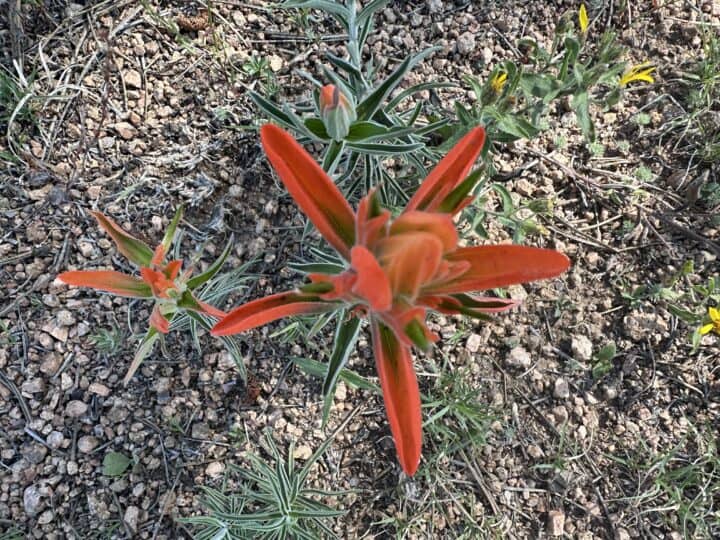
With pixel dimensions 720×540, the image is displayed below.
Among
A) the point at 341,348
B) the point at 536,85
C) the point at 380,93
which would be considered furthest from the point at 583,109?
the point at 341,348

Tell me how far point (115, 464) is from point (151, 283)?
3.96 ft

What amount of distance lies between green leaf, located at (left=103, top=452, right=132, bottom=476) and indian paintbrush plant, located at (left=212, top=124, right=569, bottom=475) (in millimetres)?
1422

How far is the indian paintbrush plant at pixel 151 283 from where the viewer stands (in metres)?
1.56

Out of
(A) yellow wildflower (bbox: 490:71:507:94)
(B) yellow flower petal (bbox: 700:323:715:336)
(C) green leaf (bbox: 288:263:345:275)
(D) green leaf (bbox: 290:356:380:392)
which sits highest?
(A) yellow wildflower (bbox: 490:71:507:94)

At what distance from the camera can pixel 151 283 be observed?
5.06ft

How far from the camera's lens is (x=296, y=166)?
1219 millimetres

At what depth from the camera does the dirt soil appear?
94.7 inches

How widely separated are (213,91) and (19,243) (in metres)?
1.09

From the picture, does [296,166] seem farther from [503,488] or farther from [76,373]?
[503,488]

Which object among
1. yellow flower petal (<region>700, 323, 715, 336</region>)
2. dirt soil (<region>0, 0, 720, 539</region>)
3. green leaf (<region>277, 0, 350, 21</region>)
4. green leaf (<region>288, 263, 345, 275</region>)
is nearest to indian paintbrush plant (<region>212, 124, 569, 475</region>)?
green leaf (<region>288, 263, 345, 275</region>)

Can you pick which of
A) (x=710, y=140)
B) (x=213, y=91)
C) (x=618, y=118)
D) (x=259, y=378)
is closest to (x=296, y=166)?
(x=259, y=378)

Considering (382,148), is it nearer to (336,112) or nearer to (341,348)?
(336,112)

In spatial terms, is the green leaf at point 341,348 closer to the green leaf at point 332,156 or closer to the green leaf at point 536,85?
the green leaf at point 332,156

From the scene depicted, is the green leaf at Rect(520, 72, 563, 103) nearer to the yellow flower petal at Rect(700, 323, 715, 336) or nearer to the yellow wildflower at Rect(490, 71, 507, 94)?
the yellow wildflower at Rect(490, 71, 507, 94)
